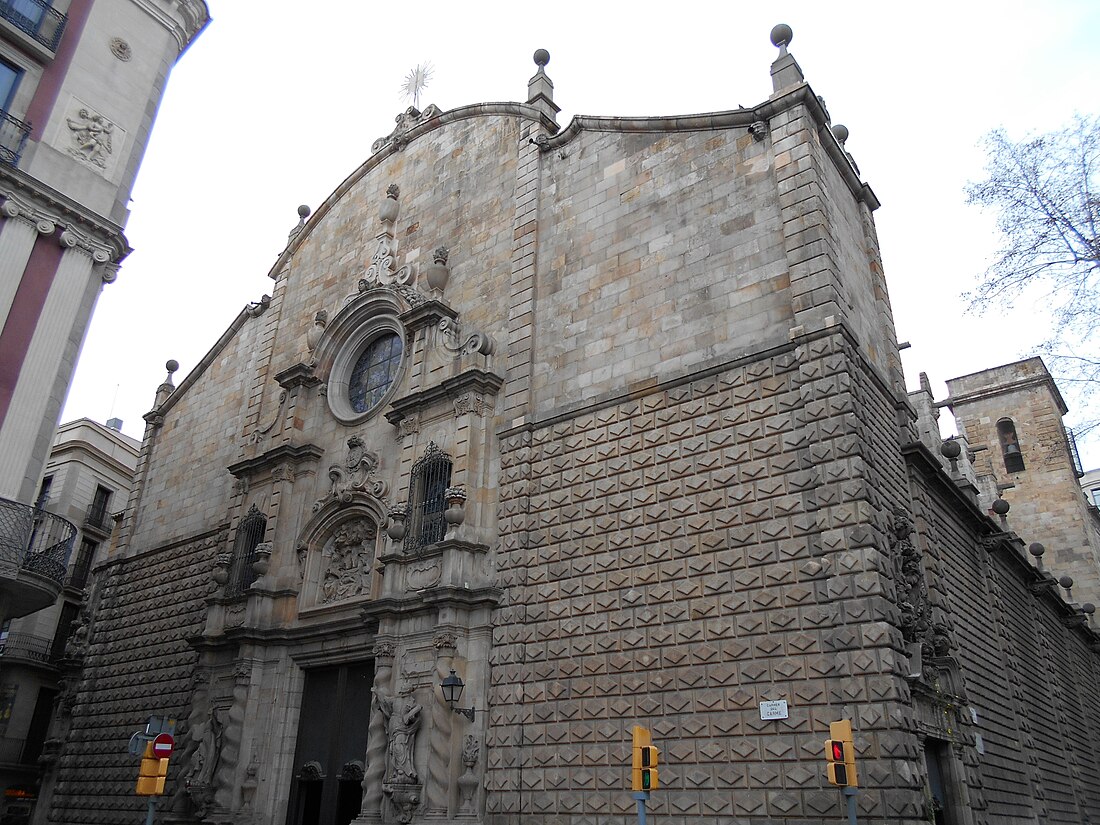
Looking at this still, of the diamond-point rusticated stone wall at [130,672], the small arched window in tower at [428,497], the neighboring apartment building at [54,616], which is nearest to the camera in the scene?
the small arched window in tower at [428,497]

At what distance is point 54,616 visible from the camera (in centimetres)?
2973

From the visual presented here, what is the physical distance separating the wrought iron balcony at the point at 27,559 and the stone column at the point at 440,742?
229 inches

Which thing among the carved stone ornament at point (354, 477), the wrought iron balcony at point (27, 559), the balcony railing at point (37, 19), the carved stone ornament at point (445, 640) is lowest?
the carved stone ornament at point (445, 640)

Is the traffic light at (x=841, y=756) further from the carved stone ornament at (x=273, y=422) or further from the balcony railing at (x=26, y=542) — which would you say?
the carved stone ornament at (x=273, y=422)

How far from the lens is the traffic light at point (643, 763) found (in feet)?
30.5

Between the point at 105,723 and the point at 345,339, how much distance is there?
35.0 ft

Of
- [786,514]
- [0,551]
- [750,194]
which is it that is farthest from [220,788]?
[750,194]

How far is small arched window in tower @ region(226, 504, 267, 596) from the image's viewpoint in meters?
18.4

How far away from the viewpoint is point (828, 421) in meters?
11.3

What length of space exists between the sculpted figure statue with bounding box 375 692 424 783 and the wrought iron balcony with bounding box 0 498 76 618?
530cm

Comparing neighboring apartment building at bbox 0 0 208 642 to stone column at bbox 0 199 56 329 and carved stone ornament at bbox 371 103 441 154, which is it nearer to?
stone column at bbox 0 199 56 329

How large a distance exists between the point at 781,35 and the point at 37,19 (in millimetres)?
12571

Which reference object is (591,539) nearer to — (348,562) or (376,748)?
(376,748)

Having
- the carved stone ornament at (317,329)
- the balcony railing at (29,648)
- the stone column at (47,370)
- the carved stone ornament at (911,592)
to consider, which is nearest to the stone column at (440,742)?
the carved stone ornament at (911,592)
